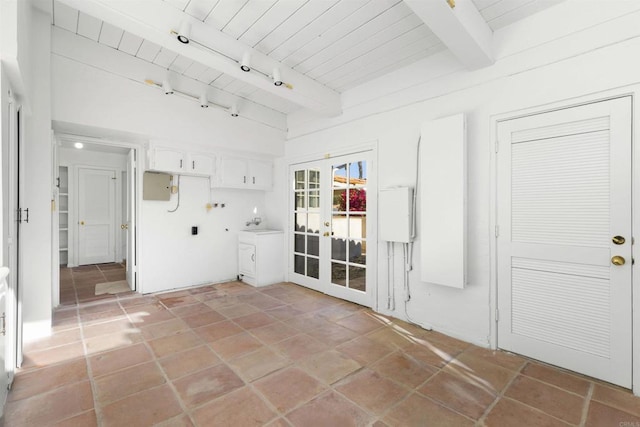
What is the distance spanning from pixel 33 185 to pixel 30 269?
83cm

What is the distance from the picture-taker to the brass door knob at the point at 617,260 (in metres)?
2.12

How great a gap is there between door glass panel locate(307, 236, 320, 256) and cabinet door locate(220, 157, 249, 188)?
58.5 inches

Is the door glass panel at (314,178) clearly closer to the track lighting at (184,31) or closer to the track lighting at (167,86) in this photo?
the track lighting at (167,86)

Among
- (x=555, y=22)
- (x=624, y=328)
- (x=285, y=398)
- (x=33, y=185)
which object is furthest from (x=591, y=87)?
(x=33, y=185)

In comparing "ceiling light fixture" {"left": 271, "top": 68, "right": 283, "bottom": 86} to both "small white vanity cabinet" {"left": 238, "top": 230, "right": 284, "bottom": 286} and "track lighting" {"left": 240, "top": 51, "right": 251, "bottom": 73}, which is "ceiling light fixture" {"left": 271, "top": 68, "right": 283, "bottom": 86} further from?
"small white vanity cabinet" {"left": 238, "top": 230, "right": 284, "bottom": 286}

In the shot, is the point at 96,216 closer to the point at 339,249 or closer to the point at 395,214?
the point at 339,249

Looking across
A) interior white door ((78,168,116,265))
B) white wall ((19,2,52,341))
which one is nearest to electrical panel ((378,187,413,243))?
white wall ((19,2,52,341))

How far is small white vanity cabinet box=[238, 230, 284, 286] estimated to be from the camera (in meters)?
4.82

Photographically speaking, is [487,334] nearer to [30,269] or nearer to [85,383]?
[85,383]

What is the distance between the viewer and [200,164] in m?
4.52

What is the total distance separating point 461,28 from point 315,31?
1294mm

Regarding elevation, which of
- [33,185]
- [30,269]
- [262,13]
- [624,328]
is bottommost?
[624,328]

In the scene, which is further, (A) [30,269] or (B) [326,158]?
(B) [326,158]

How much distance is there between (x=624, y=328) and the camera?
2.13 metres
